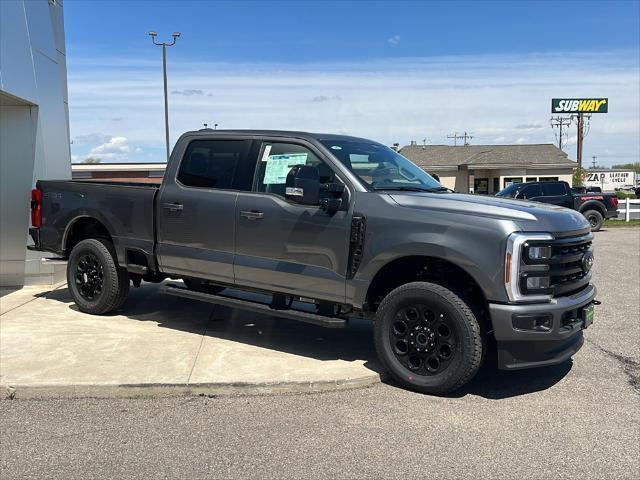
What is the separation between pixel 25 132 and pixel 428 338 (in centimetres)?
682

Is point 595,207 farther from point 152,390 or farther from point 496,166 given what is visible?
point 496,166

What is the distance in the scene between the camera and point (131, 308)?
7555 mm

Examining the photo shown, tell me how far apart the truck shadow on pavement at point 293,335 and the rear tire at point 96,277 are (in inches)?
12.3

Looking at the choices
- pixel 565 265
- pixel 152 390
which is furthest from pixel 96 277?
pixel 565 265

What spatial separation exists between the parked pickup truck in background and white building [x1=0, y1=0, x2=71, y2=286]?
48.3 ft

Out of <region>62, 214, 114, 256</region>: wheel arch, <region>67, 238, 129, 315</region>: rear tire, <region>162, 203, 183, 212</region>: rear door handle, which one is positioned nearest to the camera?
<region>162, 203, 183, 212</region>: rear door handle

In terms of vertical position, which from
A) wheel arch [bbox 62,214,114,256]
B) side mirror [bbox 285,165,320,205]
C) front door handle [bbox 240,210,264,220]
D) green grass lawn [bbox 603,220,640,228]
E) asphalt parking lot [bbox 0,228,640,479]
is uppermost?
side mirror [bbox 285,165,320,205]

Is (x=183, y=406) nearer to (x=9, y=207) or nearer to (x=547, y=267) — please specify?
(x=547, y=267)

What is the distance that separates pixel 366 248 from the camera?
495 cm

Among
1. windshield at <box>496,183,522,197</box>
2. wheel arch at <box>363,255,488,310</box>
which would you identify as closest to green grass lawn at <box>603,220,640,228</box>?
windshield at <box>496,183,522,197</box>

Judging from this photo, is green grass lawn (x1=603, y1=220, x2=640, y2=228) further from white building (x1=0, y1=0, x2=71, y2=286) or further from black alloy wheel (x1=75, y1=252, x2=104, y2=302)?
black alloy wheel (x1=75, y1=252, x2=104, y2=302)

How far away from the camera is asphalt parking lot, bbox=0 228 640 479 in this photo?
3.54 metres

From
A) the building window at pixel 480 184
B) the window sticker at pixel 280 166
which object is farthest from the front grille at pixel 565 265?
the building window at pixel 480 184

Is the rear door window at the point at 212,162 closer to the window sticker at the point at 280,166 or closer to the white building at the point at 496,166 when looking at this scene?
the window sticker at the point at 280,166
